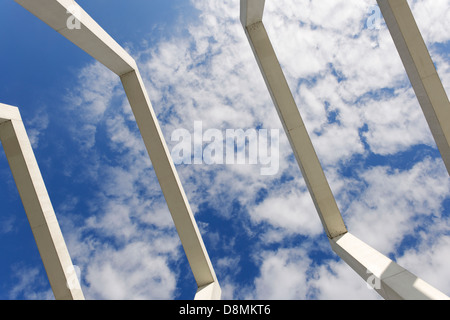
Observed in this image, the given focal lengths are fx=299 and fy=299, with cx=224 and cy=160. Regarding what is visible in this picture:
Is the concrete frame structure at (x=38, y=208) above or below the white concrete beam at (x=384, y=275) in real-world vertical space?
above

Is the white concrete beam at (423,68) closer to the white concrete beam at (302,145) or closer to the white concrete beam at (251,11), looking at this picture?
the white concrete beam at (302,145)

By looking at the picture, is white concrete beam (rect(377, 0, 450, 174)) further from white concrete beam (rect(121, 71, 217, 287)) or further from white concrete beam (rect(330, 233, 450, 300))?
white concrete beam (rect(121, 71, 217, 287))

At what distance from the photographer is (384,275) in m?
9.54

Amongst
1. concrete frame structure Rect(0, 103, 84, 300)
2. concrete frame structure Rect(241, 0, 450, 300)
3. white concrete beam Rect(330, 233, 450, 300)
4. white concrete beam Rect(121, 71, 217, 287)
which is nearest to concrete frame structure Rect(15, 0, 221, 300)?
white concrete beam Rect(121, 71, 217, 287)

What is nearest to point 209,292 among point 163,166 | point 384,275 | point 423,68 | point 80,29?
point 163,166

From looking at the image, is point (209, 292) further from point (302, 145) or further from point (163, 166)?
point (302, 145)

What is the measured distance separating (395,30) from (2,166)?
22.7m

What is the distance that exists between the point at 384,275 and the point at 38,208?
12.6m

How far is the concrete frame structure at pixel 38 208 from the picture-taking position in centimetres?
1135


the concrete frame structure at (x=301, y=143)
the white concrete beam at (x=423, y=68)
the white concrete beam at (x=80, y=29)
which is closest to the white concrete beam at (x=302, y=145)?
the concrete frame structure at (x=301, y=143)

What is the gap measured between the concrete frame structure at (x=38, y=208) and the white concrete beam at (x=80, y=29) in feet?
13.5

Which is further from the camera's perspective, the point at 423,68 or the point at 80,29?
the point at 80,29
